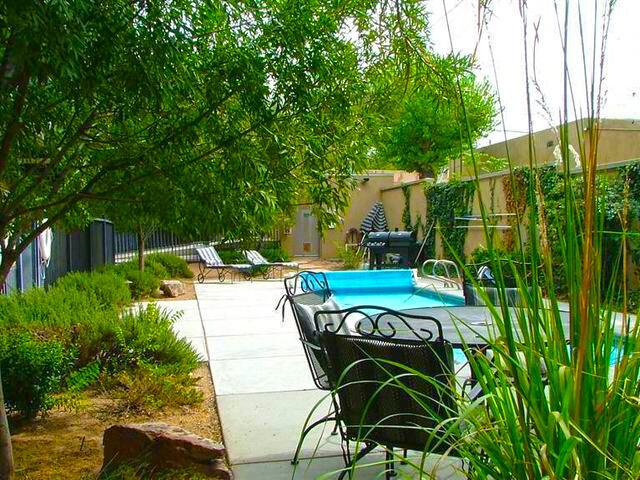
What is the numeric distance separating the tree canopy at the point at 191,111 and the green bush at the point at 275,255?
49.9 feet

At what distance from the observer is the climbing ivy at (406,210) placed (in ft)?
60.3

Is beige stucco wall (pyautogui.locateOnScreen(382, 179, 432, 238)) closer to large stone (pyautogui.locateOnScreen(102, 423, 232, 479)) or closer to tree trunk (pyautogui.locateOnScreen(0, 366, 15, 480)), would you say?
large stone (pyautogui.locateOnScreen(102, 423, 232, 479))

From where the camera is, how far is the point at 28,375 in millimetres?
3514

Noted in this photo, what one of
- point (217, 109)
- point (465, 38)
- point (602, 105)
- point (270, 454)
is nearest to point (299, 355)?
point (270, 454)

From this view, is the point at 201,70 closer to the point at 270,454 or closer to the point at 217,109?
the point at 217,109

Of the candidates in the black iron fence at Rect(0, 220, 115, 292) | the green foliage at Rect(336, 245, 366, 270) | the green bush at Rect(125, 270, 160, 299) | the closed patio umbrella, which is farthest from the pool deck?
the closed patio umbrella

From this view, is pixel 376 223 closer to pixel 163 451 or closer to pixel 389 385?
pixel 163 451

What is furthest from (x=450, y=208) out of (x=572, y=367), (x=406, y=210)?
(x=572, y=367)

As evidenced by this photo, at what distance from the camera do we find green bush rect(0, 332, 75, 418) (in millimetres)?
3504

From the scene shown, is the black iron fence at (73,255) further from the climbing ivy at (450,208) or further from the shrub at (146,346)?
the climbing ivy at (450,208)

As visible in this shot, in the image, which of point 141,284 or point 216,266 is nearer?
point 141,284

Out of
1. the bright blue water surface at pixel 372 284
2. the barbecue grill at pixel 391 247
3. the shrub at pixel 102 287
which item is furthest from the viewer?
the barbecue grill at pixel 391 247

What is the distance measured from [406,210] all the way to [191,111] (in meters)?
16.3

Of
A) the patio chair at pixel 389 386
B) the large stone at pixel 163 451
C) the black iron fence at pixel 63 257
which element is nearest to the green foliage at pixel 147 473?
the large stone at pixel 163 451
